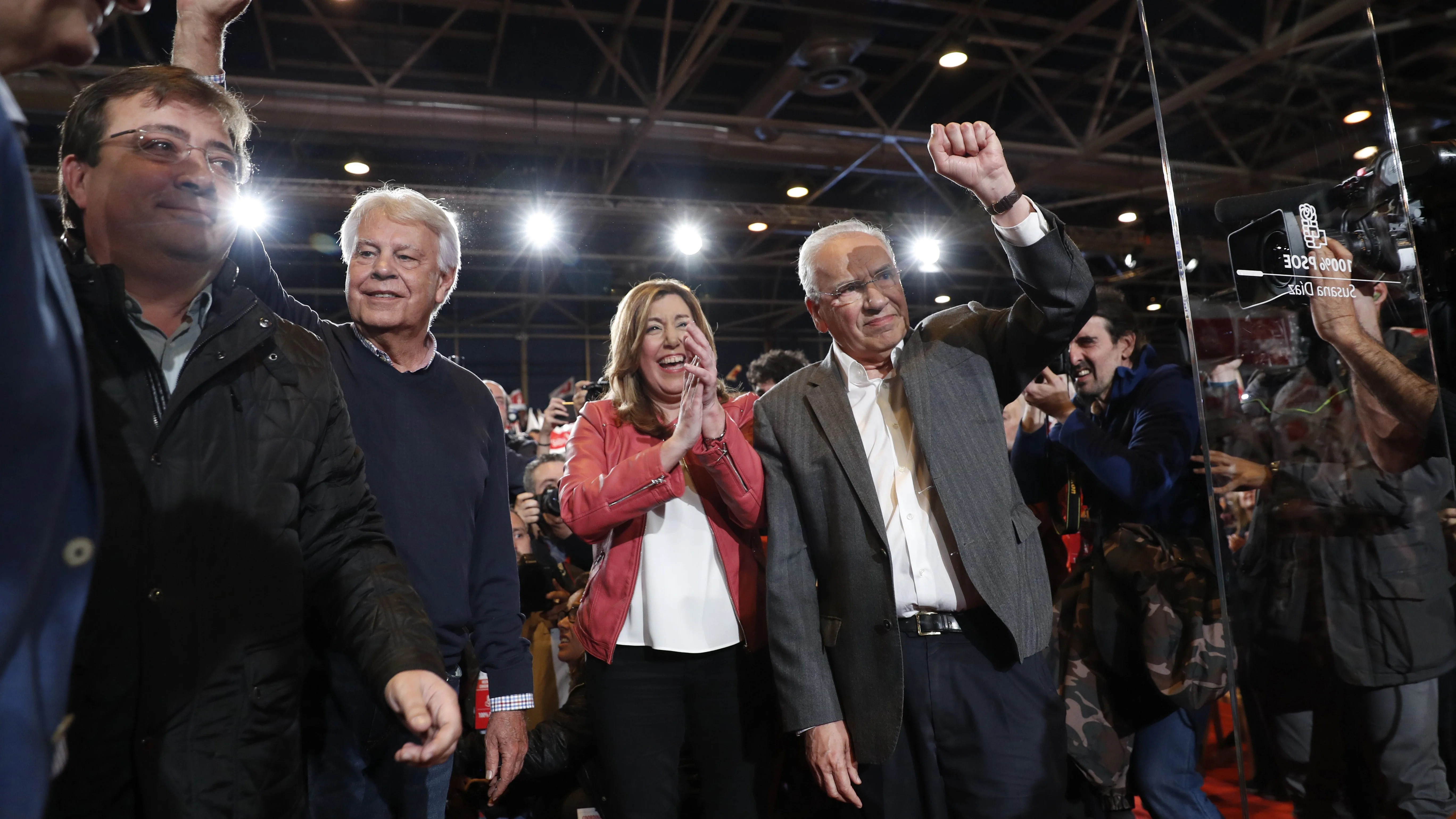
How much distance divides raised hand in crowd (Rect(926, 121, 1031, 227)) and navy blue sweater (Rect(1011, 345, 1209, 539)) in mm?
902

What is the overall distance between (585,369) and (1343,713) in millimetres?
14784

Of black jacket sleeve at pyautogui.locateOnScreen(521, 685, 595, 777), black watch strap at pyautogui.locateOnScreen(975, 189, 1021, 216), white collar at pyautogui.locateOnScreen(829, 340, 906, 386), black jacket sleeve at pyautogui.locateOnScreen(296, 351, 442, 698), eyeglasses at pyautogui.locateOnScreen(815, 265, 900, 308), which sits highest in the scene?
black watch strap at pyautogui.locateOnScreen(975, 189, 1021, 216)

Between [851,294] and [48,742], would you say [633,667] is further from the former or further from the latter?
[48,742]

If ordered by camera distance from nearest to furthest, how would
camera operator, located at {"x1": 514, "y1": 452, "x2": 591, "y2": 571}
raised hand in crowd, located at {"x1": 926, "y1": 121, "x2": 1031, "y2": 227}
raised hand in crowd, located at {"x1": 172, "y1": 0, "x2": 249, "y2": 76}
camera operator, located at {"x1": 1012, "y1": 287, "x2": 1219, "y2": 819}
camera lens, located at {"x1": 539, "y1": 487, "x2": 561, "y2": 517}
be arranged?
raised hand in crowd, located at {"x1": 172, "y1": 0, "x2": 249, "y2": 76}
raised hand in crowd, located at {"x1": 926, "y1": 121, "x2": 1031, "y2": 227}
camera operator, located at {"x1": 1012, "y1": 287, "x2": 1219, "y2": 819}
camera lens, located at {"x1": 539, "y1": 487, "x2": 561, "y2": 517}
camera operator, located at {"x1": 514, "y1": 452, "x2": 591, "y2": 571}

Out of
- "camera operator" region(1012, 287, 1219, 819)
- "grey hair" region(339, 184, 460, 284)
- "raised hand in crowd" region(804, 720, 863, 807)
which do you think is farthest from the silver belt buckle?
"grey hair" region(339, 184, 460, 284)

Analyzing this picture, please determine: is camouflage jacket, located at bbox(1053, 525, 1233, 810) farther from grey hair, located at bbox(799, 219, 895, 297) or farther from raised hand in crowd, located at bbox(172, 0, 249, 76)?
raised hand in crowd, located at bbox(172, 0, 249, 76)

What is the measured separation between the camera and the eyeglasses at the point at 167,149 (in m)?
1.11

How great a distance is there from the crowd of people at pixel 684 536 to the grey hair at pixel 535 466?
160 centimetres

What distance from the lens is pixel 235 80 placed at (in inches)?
250

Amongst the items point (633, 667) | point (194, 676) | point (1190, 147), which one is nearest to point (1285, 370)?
point (1190, 147)

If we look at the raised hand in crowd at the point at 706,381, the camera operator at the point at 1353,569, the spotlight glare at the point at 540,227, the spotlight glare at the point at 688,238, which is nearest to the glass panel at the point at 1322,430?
the camera operator at the point at 1353,569

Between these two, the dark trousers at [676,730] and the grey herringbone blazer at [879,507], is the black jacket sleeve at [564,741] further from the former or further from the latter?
the grey herringbone blazer at [879,507]

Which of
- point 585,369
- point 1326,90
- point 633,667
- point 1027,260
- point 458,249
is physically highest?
point 585,369

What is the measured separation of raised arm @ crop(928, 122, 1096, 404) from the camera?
5.27 feet
